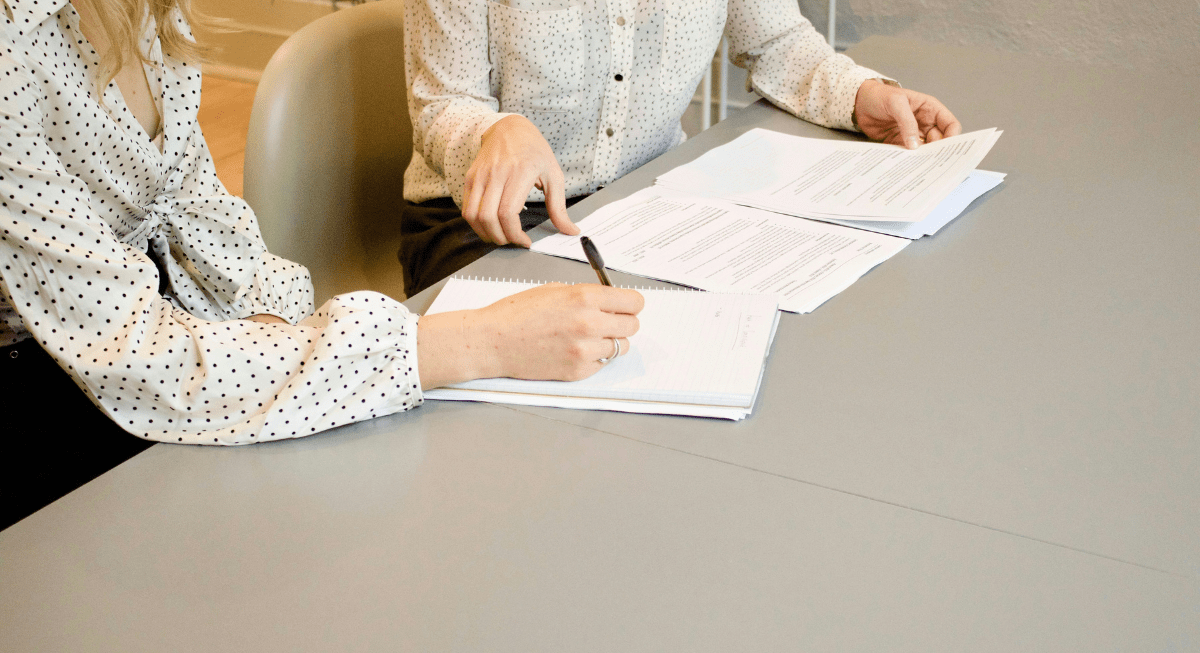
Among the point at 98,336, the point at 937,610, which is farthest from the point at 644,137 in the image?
the point at 937,610

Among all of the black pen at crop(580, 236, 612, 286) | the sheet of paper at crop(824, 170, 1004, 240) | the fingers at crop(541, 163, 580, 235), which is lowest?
the sheet of paper at crop(824, 170, 1004, 240)

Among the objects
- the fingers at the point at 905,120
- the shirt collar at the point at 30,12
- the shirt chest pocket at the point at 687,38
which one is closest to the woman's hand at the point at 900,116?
the fingers at the point at 905,120

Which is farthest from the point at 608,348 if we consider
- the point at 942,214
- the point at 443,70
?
the point at 443,70

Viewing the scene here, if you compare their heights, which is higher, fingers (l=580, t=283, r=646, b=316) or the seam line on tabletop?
fingers (l=580, t=283, r=646, b=316)

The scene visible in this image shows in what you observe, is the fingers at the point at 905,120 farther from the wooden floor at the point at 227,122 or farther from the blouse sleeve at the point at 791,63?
the wooden floor at the point at 227,122

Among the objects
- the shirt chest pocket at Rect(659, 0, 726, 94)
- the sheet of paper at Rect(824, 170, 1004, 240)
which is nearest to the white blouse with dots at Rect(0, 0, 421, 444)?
the sheet of paper at Rect(824, 170, 1004, 240)

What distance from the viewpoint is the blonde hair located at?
80 cm

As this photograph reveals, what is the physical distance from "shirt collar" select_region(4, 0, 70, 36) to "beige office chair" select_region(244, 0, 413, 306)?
1.21 feet

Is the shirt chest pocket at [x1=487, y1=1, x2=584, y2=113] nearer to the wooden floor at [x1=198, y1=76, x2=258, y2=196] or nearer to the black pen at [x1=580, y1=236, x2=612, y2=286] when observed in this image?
the black pen at [x1=580, y1=236, x2=612, y2=286]

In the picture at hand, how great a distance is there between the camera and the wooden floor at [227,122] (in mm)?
3293

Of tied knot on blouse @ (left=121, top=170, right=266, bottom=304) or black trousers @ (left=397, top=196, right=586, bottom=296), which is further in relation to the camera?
black trousers @ (left=397, top=196, right=586, bottom=296)

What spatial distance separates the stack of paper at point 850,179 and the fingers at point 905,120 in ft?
0.06

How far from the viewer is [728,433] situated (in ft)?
2.16

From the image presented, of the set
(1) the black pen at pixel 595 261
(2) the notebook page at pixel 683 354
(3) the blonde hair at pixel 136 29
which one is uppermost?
(3) the blonde hair at pixel 136 29
